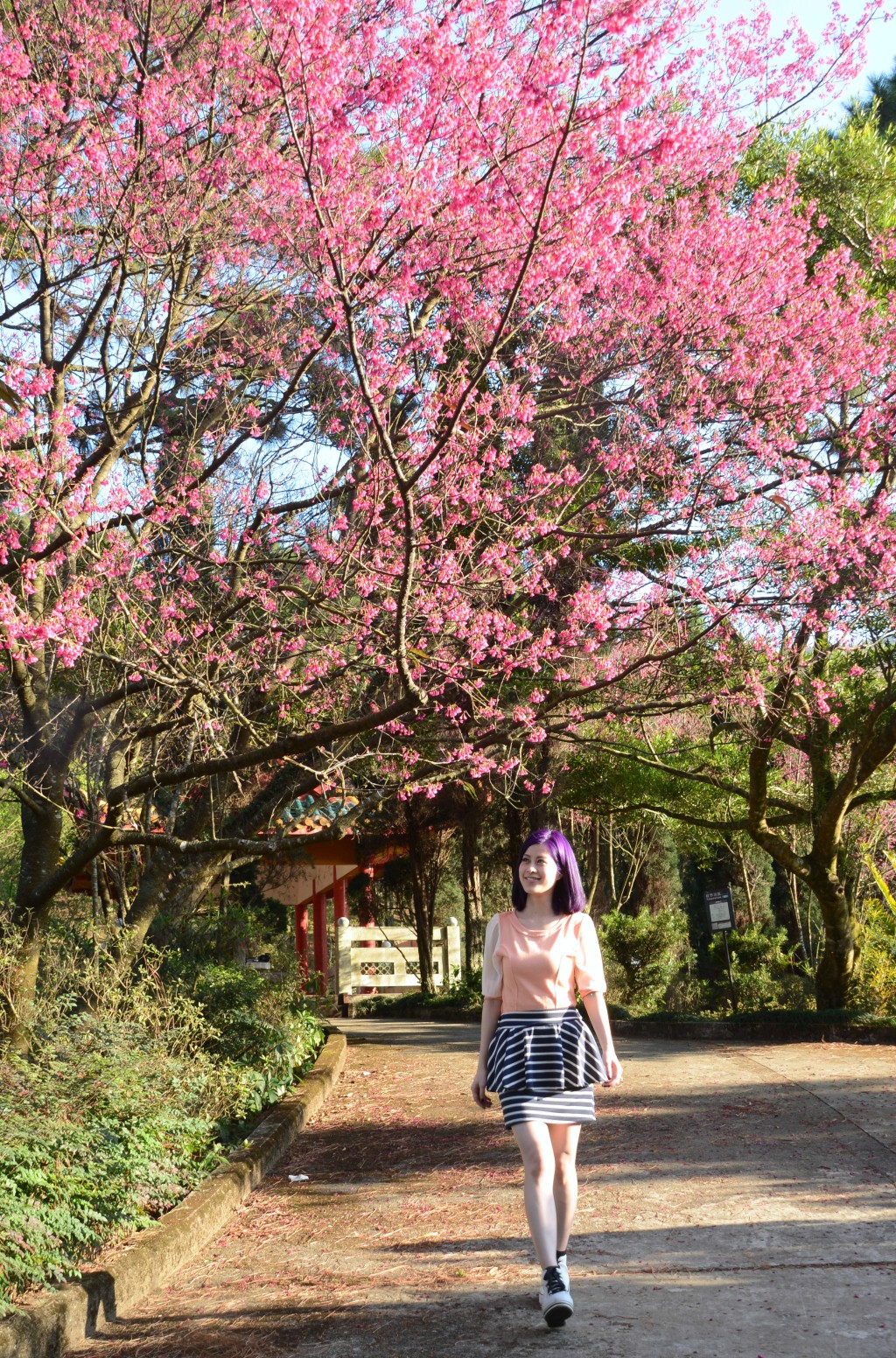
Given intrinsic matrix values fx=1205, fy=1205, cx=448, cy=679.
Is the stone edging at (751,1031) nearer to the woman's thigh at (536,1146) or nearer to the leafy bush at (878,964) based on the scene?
the leafy bush at (878,964)

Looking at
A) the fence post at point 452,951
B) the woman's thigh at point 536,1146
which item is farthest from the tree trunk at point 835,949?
the woman's thigh at point 536,1146

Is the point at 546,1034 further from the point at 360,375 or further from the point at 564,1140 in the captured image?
the point at 360,375

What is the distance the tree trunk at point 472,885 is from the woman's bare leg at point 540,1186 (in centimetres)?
1446

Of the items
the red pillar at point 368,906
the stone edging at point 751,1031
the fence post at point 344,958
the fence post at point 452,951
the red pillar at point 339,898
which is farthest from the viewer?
the red pillar at point 368,906

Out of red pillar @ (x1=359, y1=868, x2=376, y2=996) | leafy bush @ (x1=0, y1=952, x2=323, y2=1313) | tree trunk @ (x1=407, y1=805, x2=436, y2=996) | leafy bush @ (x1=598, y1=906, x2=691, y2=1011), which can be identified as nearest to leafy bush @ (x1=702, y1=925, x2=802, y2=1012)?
leafy bush @ (x1=598, y1=906, x2=691, y2=1011)

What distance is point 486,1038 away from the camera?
455cm

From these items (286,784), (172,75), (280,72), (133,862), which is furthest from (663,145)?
(133,862)

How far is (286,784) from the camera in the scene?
465 inches

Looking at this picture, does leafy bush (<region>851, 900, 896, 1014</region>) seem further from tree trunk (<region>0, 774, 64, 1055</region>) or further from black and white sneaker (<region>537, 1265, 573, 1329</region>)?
black and white sneaker (<region>537, 1265, 573, 1329</region>)

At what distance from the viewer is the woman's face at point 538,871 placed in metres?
4.51

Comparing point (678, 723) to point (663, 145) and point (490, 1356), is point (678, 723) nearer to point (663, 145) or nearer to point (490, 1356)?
point (663, 145)

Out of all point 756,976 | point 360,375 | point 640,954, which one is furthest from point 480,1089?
point 756,976

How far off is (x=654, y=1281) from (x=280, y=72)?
4.85m

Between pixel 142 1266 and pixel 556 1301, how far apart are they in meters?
1.81
